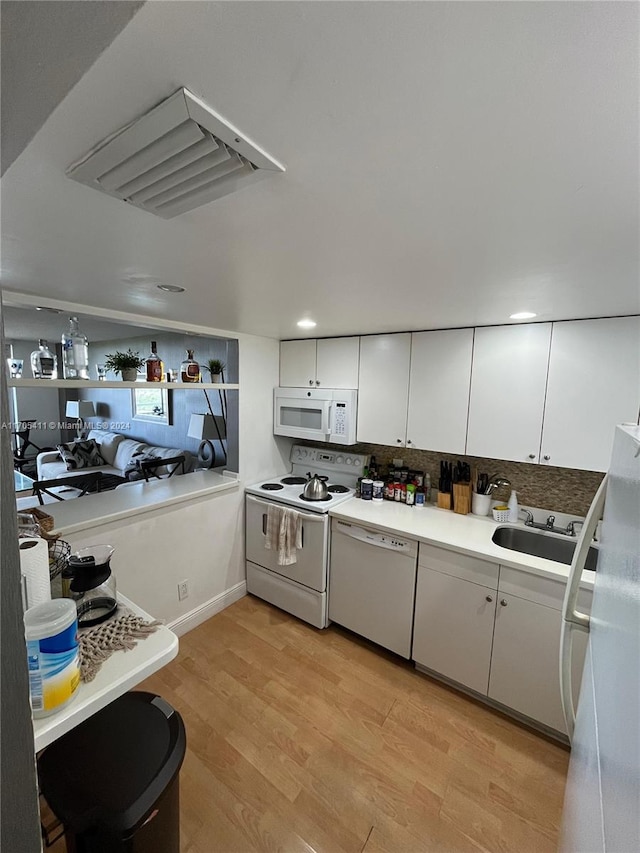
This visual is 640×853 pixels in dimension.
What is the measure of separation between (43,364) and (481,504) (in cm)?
272

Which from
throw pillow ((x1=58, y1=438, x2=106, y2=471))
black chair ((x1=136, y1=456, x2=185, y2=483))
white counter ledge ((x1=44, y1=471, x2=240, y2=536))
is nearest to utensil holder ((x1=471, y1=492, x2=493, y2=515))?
white counter ledge ((x1=44, y1=471, x2=240, y2=536))

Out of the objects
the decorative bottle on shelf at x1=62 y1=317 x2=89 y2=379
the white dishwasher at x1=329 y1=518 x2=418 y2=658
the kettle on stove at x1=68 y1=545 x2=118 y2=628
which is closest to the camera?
the kettle on stove at x1=68 y1=545 x2=118 y2=628

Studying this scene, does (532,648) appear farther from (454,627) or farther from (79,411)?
(79,411)

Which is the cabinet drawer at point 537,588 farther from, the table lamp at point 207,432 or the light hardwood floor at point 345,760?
the table lamp at point 207,432

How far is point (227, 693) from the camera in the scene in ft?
6.68

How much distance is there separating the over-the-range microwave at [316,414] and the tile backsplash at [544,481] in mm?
710

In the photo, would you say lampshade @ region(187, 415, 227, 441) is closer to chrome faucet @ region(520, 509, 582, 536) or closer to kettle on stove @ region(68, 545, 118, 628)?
kettle on stove @ region(68, 545, 118, 628)

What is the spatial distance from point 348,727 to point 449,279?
2233mm

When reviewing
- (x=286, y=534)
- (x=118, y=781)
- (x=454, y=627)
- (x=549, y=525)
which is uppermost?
(x=549, y=525)

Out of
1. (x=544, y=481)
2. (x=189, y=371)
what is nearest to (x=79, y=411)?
(x=189, y=371)

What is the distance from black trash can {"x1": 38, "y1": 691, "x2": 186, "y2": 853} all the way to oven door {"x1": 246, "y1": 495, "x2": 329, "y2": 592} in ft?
4.43

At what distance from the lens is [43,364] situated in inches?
69.8

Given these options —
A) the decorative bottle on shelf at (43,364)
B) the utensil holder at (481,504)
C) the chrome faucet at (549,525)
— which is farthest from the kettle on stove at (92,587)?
the chrome faucet at (549,525)

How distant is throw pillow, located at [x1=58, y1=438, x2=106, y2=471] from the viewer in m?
3.59
